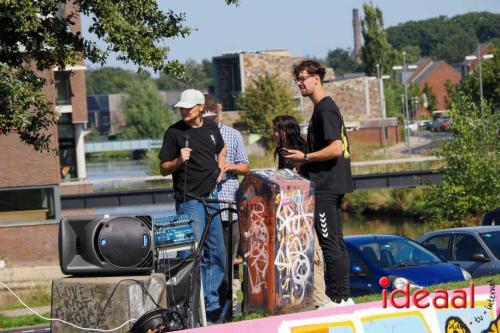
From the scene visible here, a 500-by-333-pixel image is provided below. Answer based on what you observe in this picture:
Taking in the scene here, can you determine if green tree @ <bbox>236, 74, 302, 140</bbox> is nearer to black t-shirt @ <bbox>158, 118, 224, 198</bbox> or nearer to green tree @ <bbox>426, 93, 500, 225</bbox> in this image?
green tree @ <bbox>426, 93, 500, 225</bbox>

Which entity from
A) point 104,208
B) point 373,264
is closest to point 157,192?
point 104,208

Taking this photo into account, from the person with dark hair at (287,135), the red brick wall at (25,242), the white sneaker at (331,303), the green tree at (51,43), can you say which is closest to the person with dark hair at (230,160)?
the person with dark hair at (287,135)

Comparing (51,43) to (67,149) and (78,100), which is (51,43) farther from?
(67,149)

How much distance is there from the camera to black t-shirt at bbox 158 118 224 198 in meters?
9.70

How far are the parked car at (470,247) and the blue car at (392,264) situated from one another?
960mm

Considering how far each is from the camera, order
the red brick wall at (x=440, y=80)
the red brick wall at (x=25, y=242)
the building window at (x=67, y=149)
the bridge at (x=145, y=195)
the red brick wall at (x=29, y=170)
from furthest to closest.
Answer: the red brick wall at (x=440, y=80)
the building window at (x=67, y=149)
the bridge at (x=145, y=195)
the red brick wall at (x=25, y=242)
the red brick wall at (x=29, y=170)

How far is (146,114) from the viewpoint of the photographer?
142 metres

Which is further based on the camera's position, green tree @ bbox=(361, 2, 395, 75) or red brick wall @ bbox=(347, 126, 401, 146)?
green tree @ bbox=(361, 2, 395, 75)

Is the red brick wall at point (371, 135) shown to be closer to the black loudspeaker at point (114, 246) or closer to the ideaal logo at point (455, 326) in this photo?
the ideaal logo at point (455, 326)

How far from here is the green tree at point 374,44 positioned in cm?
13300

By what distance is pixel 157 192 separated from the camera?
54.2 meters

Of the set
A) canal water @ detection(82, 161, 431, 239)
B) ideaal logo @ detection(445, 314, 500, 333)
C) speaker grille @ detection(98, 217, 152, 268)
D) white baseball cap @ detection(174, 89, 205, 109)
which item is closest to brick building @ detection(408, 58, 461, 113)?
canal water @ detection(82, 161, 431, 239)

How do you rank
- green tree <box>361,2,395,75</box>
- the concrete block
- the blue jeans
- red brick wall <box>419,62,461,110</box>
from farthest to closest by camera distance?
red brick wall <box>419,62,461,110</box>
green tree <box>361,2,395,75</box>
the blue jeans
the concrete block

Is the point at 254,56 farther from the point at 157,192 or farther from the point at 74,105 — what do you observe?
the point at 157,192
